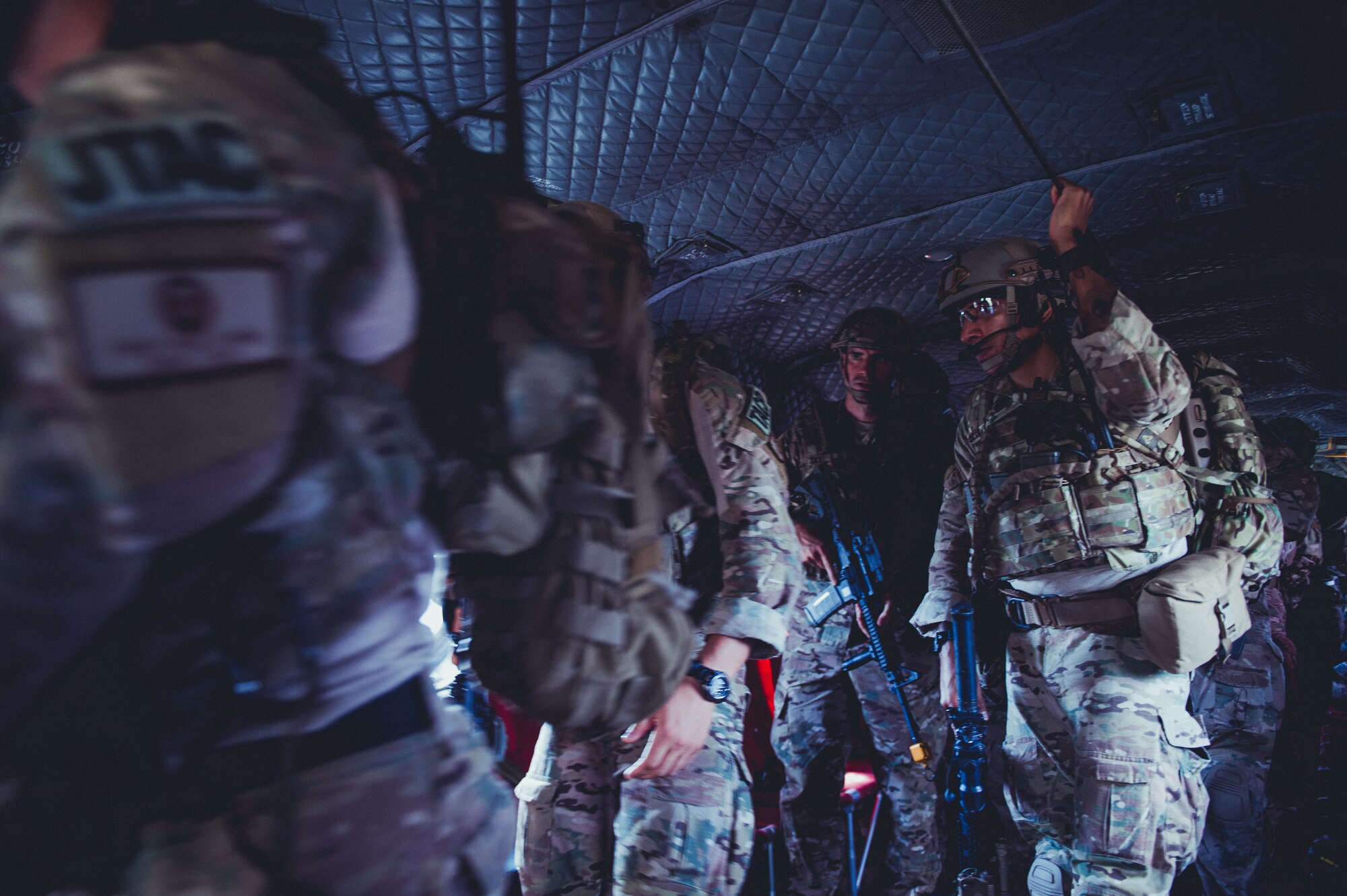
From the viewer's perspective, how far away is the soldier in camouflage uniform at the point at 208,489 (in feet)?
1.33

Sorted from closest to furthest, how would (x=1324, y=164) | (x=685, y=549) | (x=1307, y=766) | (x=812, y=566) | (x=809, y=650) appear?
(x=685, y=549) < (x=1324, y=164) < (x=809, y=650) < (x=812, y=566) < (x=1307, y=766)

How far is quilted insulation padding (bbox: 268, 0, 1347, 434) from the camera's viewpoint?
1.95m

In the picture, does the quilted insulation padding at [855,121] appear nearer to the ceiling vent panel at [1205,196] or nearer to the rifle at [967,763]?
the ceiling vent panel at [1205,196]

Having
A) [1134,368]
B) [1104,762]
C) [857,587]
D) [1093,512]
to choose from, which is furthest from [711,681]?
[857,587]

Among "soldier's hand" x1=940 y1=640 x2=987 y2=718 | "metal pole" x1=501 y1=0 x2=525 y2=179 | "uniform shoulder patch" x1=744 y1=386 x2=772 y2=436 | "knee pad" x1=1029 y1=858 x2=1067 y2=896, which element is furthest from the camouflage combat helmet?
"metal pole" x1=501 y1=0 x2=525 y2=179

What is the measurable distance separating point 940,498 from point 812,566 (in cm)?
69

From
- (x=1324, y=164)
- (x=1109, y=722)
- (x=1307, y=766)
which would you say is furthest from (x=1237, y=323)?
(x=1109, y=722)

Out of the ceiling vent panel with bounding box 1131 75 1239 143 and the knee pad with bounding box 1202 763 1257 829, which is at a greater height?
the ceiling vent panel with bounding box 1131 75 1239 143

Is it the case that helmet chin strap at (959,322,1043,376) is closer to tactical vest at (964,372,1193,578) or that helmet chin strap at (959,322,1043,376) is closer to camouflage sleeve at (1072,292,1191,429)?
tactical vest at (964,372,1193,578)

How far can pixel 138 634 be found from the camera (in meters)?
0.48

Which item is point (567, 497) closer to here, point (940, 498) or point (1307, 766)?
point (940, 498)

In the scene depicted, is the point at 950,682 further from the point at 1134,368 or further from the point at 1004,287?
the point at 1004,287

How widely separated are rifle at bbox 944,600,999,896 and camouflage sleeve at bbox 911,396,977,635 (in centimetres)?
6

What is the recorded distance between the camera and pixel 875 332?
336cm
